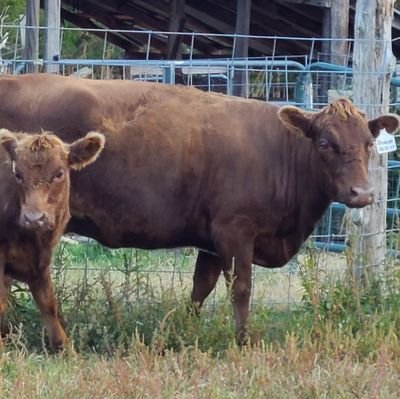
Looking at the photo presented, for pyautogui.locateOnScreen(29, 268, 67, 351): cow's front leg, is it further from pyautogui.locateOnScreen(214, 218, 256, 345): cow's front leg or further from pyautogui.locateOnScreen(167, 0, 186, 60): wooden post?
pyautogui.locateOnScreen(167, 0, 186, 60): wooden post

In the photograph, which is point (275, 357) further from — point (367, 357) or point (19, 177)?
point (19, 177)

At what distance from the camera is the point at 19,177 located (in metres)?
7.54

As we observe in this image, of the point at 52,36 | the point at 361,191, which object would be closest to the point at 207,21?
the point at 52,36

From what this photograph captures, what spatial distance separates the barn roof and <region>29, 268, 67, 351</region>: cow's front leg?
981 cm

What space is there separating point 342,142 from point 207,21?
47.3 feet

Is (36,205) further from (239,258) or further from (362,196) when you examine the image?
(362,196)

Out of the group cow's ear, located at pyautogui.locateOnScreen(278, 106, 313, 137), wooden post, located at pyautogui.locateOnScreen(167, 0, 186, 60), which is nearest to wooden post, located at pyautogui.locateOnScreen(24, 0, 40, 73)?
wooden post, located at pyautogui.locateOnScreen(167, 0, 186, 60)

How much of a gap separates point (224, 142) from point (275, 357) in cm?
197

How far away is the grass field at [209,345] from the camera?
21.9 ft

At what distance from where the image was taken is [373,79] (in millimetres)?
9438

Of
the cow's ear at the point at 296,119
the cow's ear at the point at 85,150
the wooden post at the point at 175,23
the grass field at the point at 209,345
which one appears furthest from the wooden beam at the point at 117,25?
the cow's ear at the point at 85,150

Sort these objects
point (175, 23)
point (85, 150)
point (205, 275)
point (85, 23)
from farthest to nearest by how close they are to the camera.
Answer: point (85, 23)
point (175, 23)
point (205, 275)
point (85, 150)

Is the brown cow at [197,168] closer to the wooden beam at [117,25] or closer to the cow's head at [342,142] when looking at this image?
the cow's head at [342,142]

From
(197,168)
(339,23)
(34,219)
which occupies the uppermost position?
(339,23)
